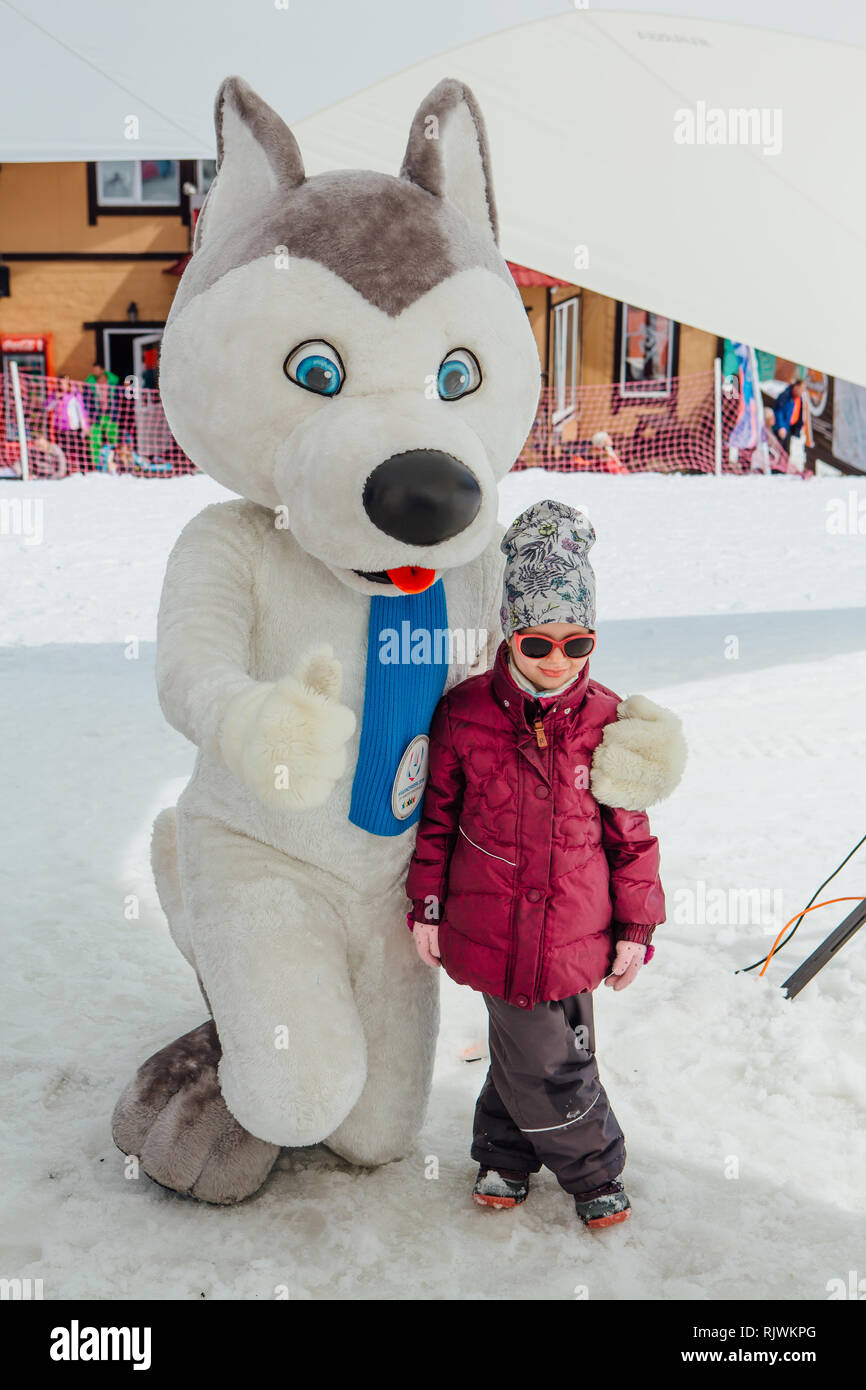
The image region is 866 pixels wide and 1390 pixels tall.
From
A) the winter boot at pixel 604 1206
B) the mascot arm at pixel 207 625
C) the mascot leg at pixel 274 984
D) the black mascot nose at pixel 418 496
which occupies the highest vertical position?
the black mascot nose at pixel 418 496

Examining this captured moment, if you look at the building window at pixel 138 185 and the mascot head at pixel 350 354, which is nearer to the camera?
the mascot head at pixel 350 354

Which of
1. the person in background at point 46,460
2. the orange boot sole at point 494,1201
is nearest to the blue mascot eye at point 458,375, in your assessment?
the orange boot sole at point 494,1201

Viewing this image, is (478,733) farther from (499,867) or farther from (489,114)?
(489,114)

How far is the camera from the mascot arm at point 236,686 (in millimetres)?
1880

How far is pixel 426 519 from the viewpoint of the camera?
6.65ft

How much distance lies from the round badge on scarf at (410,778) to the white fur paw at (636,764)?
0.30 m

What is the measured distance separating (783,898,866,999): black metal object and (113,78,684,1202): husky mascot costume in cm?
96

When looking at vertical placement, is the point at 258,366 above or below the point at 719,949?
above

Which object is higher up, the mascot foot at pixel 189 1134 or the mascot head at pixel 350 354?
the mascot head at pixel 350 354

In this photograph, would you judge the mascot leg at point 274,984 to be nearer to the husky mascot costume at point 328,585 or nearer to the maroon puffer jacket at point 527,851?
the husky mascot costume at point 328,585

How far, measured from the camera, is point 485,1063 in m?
3.02
